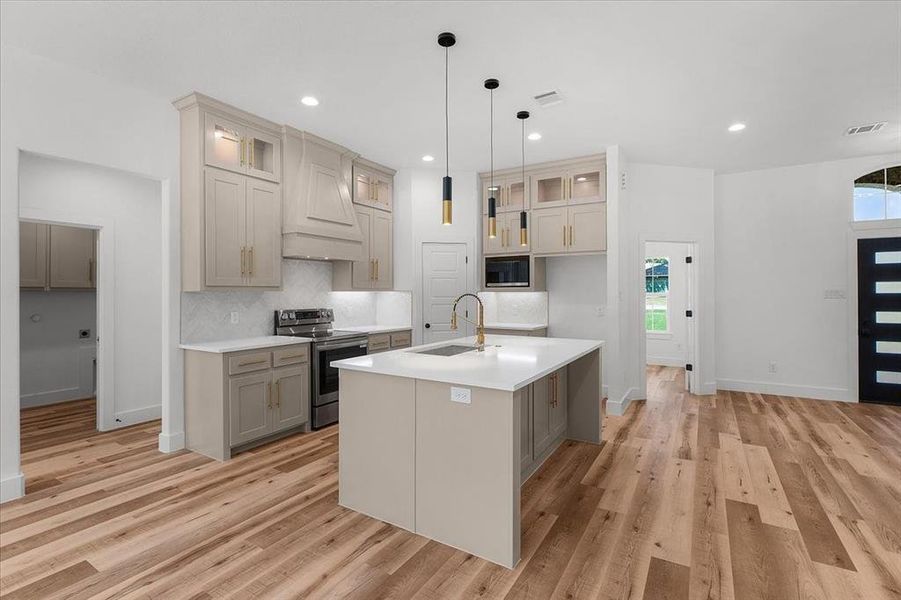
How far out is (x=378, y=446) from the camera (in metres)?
2.71

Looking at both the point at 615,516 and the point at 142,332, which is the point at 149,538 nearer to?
the point at 615,516

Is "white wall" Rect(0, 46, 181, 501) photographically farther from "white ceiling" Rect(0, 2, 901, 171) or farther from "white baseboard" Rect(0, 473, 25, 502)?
"white ceiling" Rect(0, 2, 901, 171)

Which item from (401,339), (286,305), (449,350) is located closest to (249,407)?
(286,305)

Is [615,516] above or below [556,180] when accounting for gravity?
below

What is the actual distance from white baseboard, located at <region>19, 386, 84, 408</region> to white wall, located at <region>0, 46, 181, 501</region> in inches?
112

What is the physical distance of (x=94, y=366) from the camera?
5.75 metres

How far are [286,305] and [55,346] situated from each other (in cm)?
312

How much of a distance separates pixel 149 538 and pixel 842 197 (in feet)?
25.7

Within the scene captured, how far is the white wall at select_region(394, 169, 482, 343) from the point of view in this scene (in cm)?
587

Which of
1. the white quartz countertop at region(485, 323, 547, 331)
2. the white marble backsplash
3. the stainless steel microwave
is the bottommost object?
the white quartz countertop at region(485, 323, 547, 331)

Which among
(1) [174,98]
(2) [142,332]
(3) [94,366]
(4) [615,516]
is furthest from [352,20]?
(3) [94,366]

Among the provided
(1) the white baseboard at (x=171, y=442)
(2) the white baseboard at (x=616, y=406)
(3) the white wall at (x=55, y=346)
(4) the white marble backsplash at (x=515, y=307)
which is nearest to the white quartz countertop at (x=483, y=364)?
(2) the white baseboard at (x=616, y=406)

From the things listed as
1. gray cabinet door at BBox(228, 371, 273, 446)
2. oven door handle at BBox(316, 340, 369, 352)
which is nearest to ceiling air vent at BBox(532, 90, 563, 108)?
oven door handle at BBox(316, 340, 369, 352)

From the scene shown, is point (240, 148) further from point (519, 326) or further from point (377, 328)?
point (519, 326)
